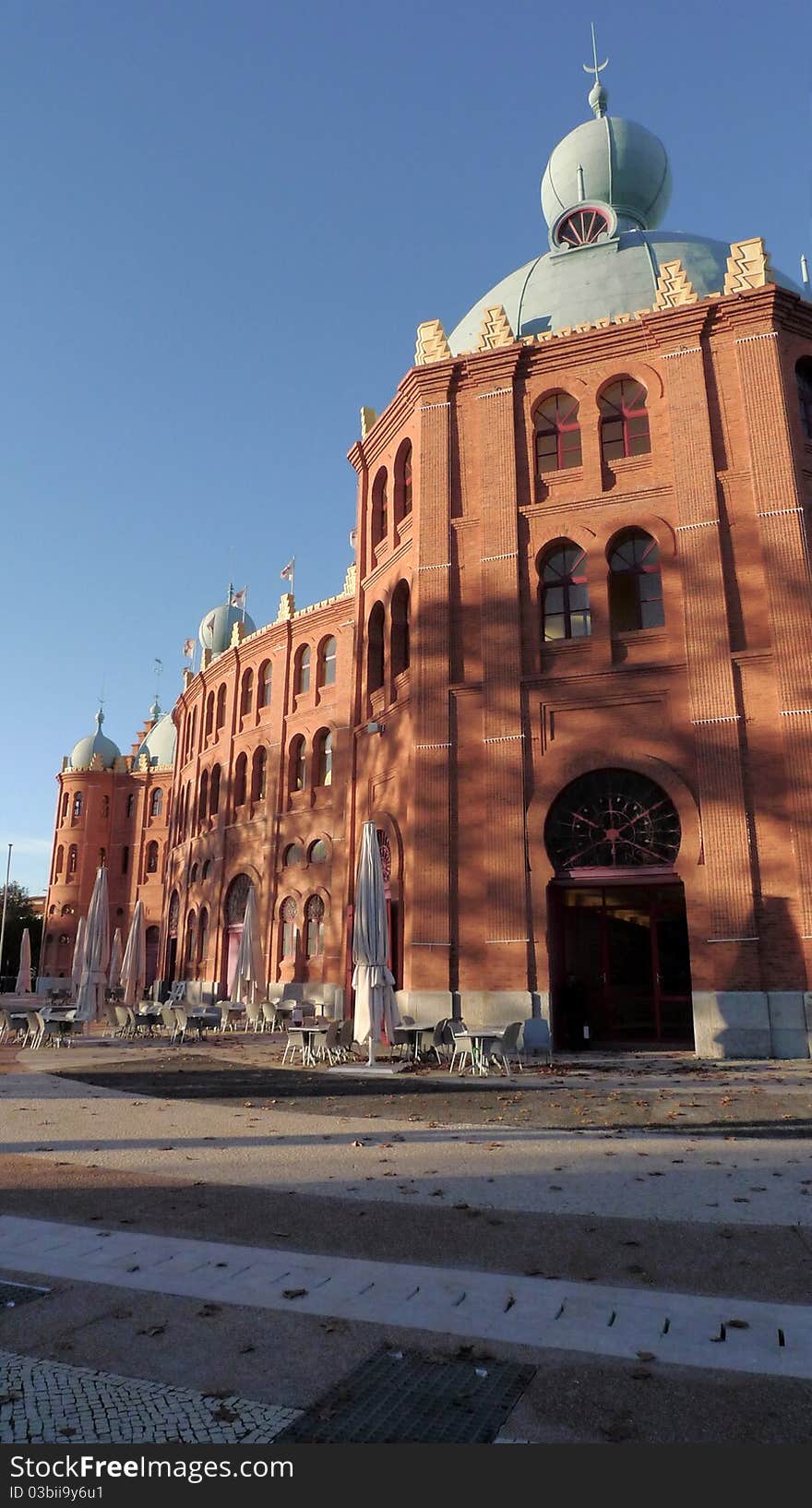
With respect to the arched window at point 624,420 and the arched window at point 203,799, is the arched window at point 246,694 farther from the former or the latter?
the arched window at point 624,420

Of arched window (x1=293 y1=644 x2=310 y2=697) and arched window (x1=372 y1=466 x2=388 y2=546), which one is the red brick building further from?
arched window (x1=293 y1=644 x2=310 y2=697)

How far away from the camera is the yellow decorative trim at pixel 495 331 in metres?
23.5

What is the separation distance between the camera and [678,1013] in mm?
19797

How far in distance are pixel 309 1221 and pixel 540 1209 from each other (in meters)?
1.72

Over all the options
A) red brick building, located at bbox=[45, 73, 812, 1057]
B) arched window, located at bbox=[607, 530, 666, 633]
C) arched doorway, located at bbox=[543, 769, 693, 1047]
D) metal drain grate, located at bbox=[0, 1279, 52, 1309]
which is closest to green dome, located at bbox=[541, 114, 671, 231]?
red brick building, located at bbox=[45, 73, 812, 1057]

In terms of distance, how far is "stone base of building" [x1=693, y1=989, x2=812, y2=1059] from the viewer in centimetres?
1764

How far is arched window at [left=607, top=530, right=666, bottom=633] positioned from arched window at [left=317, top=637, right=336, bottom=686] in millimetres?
15392

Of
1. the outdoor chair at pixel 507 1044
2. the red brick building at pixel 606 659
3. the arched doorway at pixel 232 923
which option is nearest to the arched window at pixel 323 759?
the arched doorway at pixel 232 923

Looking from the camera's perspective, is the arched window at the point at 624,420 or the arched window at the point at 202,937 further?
the arched window at the point at 202,937

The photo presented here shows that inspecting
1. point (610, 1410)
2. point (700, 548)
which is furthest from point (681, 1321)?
point (700, 548)

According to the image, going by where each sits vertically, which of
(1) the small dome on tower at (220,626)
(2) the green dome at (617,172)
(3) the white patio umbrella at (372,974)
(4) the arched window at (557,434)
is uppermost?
(2) the green dome at (617,172)

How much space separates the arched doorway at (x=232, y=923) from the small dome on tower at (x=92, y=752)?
32226 millimetres

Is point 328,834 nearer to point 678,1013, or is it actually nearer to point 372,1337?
point 678,1013

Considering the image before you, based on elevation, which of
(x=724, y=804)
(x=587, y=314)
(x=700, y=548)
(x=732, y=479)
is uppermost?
(x=587, y=314)
